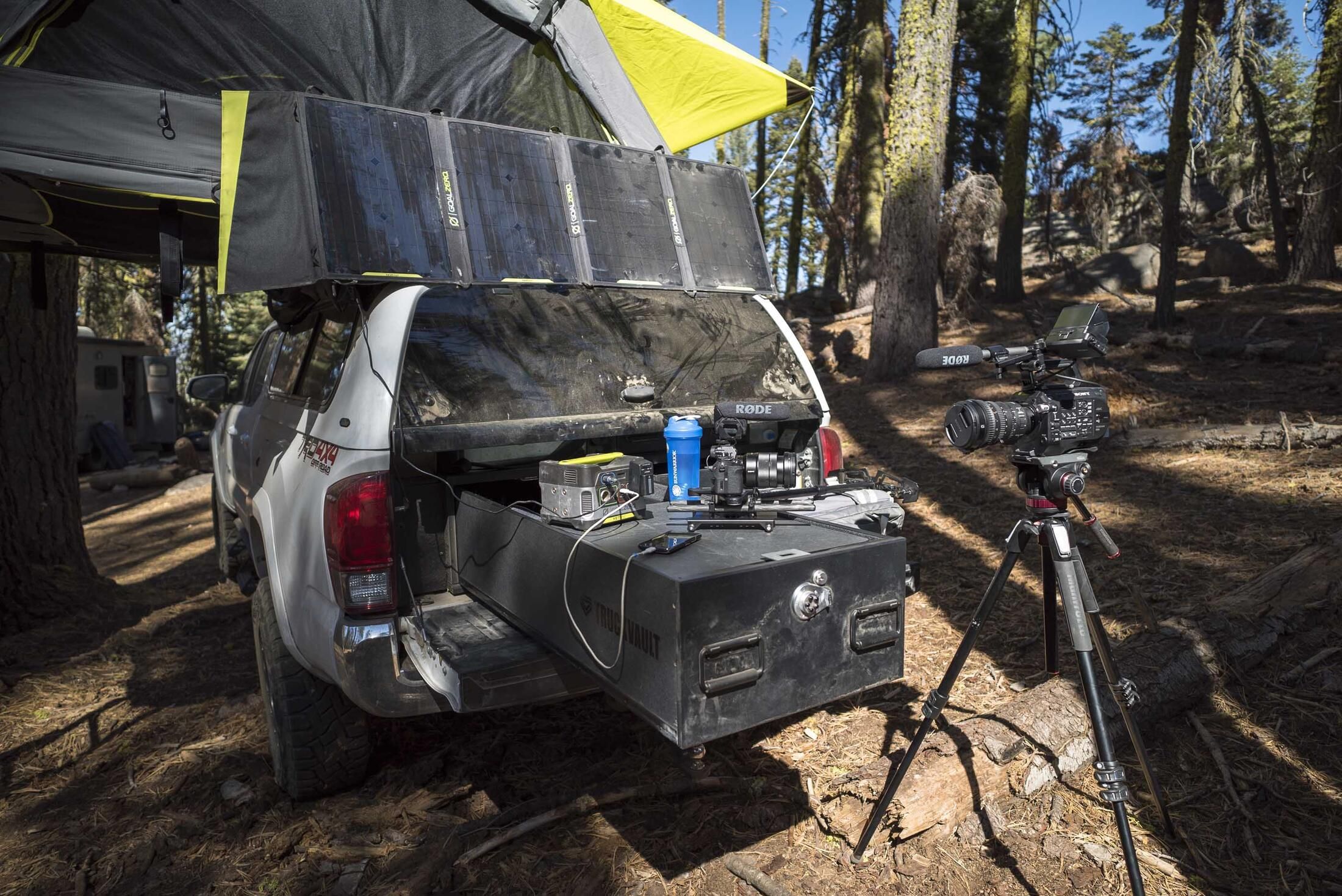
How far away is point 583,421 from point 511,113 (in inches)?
130

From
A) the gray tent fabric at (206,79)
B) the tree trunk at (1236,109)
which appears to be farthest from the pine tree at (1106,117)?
the gray tent fabric at (206,79)

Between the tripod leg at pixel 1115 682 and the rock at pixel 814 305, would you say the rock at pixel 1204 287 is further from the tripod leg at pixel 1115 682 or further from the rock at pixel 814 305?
the tripod leg at pixel 1115 682

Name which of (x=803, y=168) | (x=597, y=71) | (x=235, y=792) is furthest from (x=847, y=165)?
(x=235, y=792)

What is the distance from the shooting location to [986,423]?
93.9 inches

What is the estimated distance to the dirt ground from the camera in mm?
2660

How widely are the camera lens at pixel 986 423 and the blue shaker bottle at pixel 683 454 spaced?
90 cm

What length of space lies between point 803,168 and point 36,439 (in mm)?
17485

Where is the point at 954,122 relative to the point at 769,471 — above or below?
above

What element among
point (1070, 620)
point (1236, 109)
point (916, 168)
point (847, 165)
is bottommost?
point (1070, 620)

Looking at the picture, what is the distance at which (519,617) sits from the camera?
273 centimetres

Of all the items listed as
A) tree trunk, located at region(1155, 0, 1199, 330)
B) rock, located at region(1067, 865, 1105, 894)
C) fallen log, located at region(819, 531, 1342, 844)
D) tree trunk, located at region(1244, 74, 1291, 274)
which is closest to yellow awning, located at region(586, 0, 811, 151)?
fallen log, located at region(819, 531, 1342, 844)

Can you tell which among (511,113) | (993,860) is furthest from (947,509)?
(511,113)

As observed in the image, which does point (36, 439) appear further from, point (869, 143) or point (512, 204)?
point (869, 143)

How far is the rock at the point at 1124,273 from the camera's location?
16.4 metres
